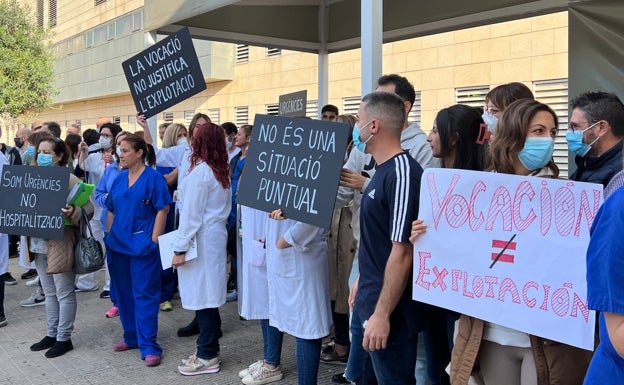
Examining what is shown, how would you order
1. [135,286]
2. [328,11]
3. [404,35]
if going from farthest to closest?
[328,11] → [404,35] → [135,286]

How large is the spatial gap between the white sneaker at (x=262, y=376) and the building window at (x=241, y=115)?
1815cm

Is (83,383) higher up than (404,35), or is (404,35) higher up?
(404,35)

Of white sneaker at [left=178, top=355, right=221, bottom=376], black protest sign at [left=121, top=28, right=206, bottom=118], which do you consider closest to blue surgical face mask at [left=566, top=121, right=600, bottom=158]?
white sneaker at [left=178, top=355, right=221, bottom=376]

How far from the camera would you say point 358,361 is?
11.7ft

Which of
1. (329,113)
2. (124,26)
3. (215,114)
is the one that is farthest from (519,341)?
(124,26)

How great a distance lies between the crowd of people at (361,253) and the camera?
2367mm

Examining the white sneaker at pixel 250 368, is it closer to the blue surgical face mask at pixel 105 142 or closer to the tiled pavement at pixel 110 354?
the tiled pavement at pixel 110 354

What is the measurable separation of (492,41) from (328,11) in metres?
5.94

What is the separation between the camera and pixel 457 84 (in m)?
14.0

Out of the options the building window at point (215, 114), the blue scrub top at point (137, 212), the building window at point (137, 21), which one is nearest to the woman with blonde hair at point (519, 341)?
the blue scrub top at point (137, 212)

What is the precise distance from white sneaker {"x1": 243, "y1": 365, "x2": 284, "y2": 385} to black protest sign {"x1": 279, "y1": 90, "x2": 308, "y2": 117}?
402 cm

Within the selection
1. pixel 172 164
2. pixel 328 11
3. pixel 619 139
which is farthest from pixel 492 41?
pixel 619 139

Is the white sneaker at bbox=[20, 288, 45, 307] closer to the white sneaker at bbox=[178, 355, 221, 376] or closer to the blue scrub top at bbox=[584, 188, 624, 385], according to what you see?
the white sneaker at bbox=[178, 355, 221, 376]

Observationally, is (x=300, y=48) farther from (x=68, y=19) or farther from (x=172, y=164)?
(x=68, y=19)
